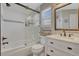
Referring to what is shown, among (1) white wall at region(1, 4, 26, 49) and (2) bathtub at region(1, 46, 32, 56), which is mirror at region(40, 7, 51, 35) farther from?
(2) bathtub at region(1, 46, 32, 56)

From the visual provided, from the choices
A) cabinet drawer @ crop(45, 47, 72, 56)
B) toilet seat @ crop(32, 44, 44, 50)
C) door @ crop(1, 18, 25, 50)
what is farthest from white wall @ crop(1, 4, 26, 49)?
cabinet drawer @ crop(45, 47, 72, 56)

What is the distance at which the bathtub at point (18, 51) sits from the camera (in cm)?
169

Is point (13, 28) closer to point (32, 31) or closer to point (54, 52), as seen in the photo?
point (32, 31)

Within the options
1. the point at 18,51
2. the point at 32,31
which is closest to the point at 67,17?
the point at 32,31

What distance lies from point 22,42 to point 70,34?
3.46 ft

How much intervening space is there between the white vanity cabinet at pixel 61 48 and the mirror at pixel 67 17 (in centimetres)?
45

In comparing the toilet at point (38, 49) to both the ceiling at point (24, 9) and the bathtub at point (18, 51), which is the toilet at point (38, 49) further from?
the ceiling at point (24, 9)

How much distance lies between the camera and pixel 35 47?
1.95m

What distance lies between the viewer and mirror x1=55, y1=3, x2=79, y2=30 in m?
1.68

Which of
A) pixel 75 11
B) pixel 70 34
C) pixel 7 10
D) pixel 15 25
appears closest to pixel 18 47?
pixel 15 25

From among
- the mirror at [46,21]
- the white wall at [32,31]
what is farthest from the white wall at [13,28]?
the mirror at [46,21]

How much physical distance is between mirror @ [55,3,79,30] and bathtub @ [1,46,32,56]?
83cm

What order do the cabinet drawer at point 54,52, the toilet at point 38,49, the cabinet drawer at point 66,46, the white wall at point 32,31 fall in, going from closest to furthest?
1. the cabinet drawer at point 66,46
2. the cabinet drawer at point 54,52
3. the toilet at point 38,49
4. the white wall at point 32,31

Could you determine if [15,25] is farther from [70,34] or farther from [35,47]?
[70,34]
